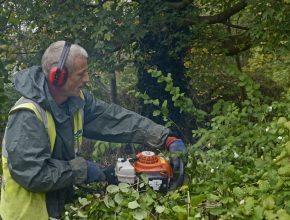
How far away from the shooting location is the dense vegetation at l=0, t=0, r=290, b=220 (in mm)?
1871

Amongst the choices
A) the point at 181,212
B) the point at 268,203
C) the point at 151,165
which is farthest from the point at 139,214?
the point at 151,165

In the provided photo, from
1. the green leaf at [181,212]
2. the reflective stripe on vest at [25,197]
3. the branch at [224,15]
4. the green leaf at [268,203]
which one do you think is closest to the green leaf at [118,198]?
the green leaf at [181,212]

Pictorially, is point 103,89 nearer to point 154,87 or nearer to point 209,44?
point 154,87

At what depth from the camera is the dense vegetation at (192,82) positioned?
1.87 m

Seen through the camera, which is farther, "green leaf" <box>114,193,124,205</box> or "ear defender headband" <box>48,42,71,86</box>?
"ear defender headband" <box>48,42,71,86</box>

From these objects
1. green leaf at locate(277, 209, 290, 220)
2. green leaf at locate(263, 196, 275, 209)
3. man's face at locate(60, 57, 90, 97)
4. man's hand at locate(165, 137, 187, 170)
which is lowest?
man's hand at locate(165, 137, 187, 170)

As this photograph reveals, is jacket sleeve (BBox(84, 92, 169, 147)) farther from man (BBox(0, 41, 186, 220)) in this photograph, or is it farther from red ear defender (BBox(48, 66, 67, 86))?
red ear defender (BBox(48, 66, 67, 86))

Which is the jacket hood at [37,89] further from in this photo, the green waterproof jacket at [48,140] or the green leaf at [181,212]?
the green leaf at [181,212]

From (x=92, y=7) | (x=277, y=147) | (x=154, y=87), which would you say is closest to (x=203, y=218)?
(x=277, y=147)

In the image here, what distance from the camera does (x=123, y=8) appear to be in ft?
18.4

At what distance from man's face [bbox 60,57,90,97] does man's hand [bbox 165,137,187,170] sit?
2.39 feet

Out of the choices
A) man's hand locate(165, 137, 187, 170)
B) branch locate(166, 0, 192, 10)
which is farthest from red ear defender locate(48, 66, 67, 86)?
branch locate(166, 0, 192, 10)

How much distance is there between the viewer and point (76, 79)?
3.02 meters

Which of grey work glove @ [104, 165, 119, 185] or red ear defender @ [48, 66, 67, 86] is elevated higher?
red ear defender @ [48, 66, 67, 86]
